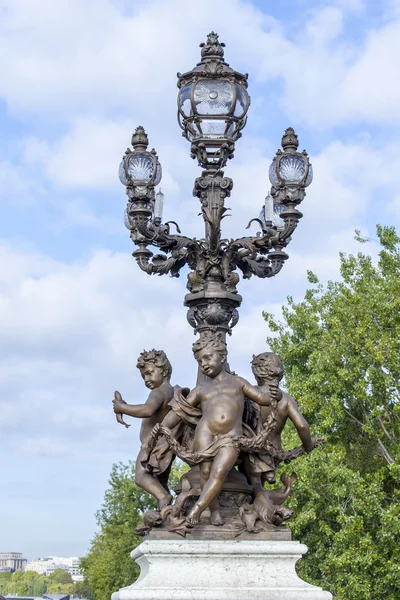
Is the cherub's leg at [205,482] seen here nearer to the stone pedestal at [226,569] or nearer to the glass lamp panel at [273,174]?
the stone pedestal at [226,569]

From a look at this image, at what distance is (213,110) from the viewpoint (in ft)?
35.7

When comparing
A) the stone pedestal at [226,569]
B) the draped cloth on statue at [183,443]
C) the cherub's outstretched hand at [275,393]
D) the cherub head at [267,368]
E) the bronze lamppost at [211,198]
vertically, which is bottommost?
the stone pedestal at [226,569]

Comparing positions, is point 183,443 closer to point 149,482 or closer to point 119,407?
point 149,482

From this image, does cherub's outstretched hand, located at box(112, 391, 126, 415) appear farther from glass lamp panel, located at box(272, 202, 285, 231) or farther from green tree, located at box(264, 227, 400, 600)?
green tree, located at box(264, 227, 400, 600)

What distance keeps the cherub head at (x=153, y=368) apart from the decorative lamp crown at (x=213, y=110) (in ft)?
6.58

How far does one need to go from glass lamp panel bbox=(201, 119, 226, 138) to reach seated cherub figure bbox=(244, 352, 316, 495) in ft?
7.56

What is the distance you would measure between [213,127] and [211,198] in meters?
0.75

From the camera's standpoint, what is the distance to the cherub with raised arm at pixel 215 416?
9297mm

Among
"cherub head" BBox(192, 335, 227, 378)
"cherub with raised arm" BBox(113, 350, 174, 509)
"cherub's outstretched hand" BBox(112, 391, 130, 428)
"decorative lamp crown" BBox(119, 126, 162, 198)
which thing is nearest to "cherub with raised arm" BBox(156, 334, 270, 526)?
"cherub head" BBox(192, 335, 227, 378)

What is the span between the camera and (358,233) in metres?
31.1

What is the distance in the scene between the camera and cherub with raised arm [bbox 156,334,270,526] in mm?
9297

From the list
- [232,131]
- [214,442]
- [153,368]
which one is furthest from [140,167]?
[214,442]

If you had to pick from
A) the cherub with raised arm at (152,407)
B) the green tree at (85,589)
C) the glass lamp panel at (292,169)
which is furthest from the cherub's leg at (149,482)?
the green tree at (85,589)

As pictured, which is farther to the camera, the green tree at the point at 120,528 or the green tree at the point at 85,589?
the green tree at the point at 85,589
